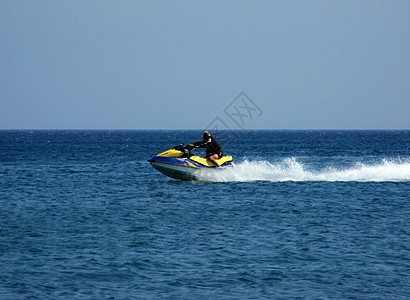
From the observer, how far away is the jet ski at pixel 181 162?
22.8 meters

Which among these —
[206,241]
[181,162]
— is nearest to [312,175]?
[181,162]

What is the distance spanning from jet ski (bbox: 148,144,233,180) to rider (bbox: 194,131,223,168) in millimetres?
222

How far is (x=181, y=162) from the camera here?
22.9 meters

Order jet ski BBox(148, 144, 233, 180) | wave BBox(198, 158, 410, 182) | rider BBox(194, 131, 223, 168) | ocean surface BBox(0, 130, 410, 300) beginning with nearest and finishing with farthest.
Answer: ocean surface BBox(0, 130, 410, 300) → rider BBox(194, 131, 223, 168) → jet ski BBox(148, 144, 233, 180) → wave BBox(198, 158, 410, 182)

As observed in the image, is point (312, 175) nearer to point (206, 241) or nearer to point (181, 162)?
point (181, 162)

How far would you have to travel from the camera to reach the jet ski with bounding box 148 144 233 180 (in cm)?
2283

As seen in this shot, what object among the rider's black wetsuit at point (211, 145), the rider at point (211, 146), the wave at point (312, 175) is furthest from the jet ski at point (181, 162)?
the wave at point (312, 175)

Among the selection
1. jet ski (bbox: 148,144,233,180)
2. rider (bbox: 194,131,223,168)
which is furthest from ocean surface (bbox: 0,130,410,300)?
rider (bbox: 194,131,223,168)

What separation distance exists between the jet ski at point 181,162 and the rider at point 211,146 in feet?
0.73

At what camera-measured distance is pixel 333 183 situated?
88.3 feet

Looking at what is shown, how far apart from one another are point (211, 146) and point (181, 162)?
155 cm

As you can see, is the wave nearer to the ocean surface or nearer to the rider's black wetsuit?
the ocean surface

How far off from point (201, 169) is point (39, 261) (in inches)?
489

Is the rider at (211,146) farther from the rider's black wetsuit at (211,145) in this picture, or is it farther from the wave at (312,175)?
the wave at (312,175)
